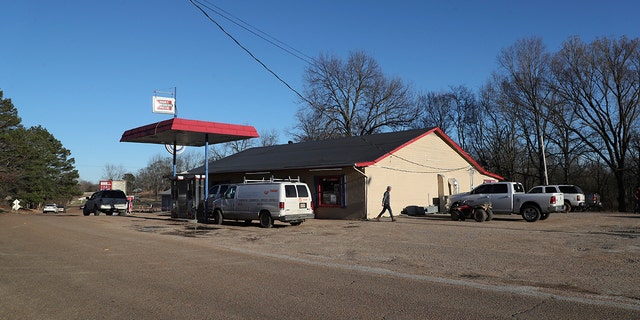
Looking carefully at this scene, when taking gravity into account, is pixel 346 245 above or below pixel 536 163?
below

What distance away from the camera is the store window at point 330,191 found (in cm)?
2495

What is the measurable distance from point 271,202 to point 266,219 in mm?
846

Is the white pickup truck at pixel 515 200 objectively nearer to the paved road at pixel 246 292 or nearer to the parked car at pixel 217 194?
the parked car at pixel 217 194

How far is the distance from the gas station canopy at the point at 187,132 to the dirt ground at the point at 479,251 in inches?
224

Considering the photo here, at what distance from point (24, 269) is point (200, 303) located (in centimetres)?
522

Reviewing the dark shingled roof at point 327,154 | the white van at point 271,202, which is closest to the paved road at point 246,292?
the white van at point 271,202

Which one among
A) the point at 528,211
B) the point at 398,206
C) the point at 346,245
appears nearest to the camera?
the point at 346,245

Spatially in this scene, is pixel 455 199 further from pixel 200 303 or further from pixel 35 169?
pixel 35 169

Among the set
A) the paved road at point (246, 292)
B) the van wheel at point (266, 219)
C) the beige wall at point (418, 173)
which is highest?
the beige wall at point (418, 173)

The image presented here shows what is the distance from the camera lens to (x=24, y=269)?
9703 mm

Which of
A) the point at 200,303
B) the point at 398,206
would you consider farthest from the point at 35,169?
the point at 200,303

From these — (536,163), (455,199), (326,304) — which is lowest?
(326,304)

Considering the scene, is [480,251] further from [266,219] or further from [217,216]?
[217,216]

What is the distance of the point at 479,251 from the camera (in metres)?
12.1
